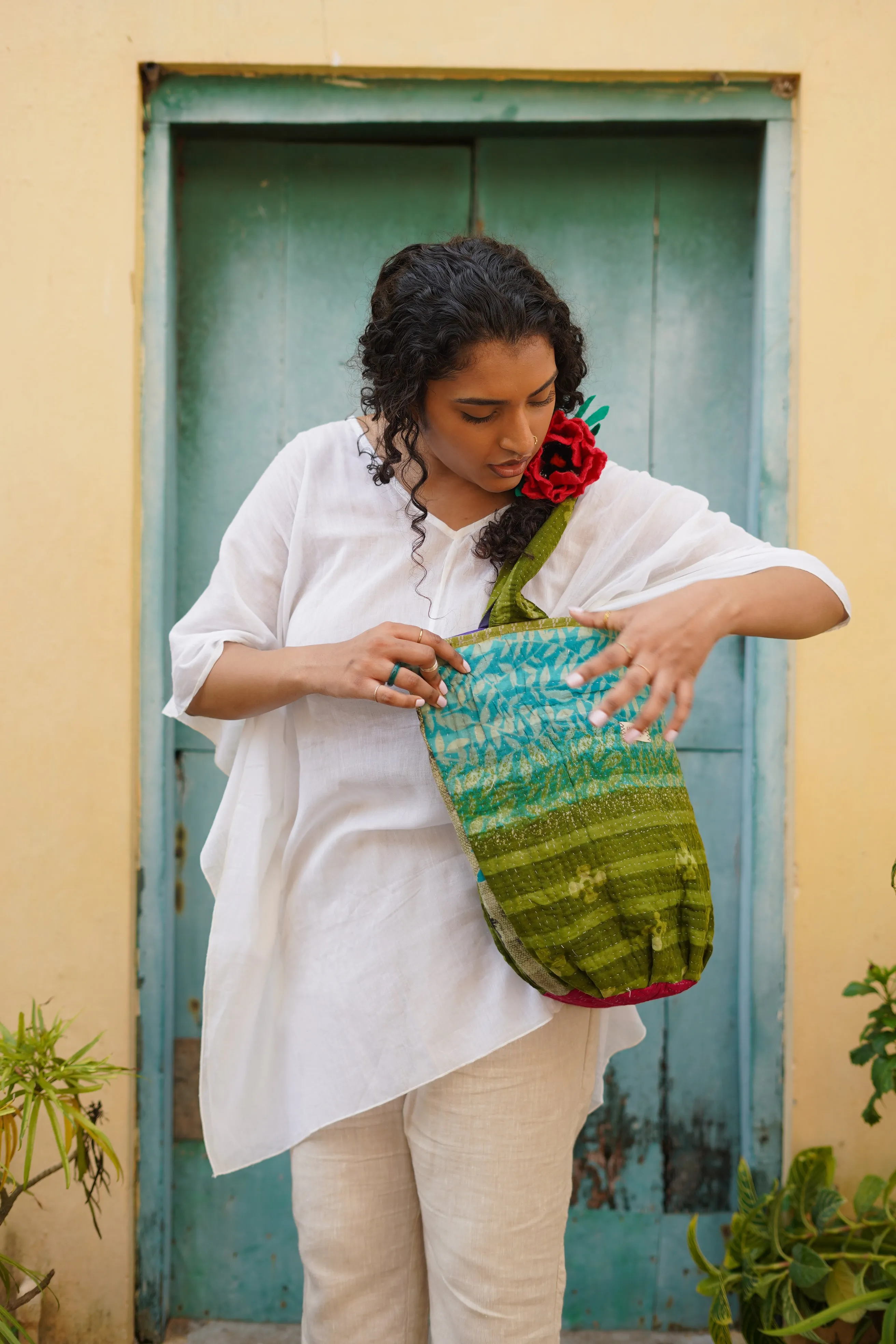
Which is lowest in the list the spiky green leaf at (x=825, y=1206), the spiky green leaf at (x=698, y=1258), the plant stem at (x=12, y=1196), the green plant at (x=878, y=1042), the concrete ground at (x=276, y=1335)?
the concrete ground at (x=276, y=1335)

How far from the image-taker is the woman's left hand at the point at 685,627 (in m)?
1.14

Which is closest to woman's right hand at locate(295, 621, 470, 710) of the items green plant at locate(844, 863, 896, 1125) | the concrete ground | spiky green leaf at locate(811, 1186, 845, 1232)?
green plant at locate(844, 863, 896, 1125)

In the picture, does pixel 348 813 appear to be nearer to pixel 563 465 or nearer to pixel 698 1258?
pixel 563 465

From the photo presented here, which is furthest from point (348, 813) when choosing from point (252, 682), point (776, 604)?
point (776, 604)

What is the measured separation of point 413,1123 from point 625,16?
208 cm

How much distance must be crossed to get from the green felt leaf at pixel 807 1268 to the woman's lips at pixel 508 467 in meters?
1.55

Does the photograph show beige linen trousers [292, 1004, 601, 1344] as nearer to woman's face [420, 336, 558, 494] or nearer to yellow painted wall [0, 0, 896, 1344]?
woman's face [420, 336, 558, 494]

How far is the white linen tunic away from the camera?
131 cm

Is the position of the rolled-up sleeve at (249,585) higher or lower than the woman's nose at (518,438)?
lower

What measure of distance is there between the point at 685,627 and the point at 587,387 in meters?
1.19

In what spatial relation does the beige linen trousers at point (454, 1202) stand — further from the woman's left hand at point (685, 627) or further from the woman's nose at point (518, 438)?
the woman's nose at point (518, 438)

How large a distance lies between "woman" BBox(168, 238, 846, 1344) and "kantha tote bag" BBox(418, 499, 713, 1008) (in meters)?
0.06

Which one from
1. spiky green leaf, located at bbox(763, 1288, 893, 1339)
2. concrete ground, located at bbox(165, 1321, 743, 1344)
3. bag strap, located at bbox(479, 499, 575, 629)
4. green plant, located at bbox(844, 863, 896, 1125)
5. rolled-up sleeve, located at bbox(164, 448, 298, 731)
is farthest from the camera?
concrete ground, located at bbox(165, 1321, 743, 1344)

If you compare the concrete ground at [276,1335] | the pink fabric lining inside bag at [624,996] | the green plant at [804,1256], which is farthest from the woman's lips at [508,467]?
the concrete ground at [276,1335]
